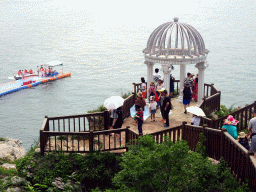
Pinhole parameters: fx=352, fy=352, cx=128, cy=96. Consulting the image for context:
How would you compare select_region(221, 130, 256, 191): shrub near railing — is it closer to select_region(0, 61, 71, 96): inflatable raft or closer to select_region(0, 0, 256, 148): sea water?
select_region(0, 0, 256, 148): sea water

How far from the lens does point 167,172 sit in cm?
939

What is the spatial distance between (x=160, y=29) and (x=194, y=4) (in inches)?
3530

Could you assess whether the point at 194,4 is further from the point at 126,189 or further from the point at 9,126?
the point at 126,189

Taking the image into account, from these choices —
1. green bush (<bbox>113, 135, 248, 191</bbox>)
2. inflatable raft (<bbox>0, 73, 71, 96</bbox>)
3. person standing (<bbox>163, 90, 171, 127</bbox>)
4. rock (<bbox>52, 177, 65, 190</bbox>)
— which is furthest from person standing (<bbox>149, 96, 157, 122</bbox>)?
inflatable raft (<bbox>0, 73, 71, 96</bbox>)

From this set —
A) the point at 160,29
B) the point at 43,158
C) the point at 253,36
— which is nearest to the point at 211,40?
the point at 253,36

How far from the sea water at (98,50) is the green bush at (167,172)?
23625mm

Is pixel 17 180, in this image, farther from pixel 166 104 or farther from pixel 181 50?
pixel 181 50

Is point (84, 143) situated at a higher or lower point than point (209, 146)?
lower

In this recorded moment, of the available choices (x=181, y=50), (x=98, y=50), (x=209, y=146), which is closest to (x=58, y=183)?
(x=209, y=146)

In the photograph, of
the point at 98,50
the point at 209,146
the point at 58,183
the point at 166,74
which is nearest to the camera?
the point at 209,146

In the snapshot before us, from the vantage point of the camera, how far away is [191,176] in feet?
31.6

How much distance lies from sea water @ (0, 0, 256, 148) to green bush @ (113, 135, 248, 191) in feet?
77.5

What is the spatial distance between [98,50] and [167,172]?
2299 inches

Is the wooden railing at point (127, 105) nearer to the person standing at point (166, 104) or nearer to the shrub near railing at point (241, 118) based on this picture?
the person standing at point (166, 104)
